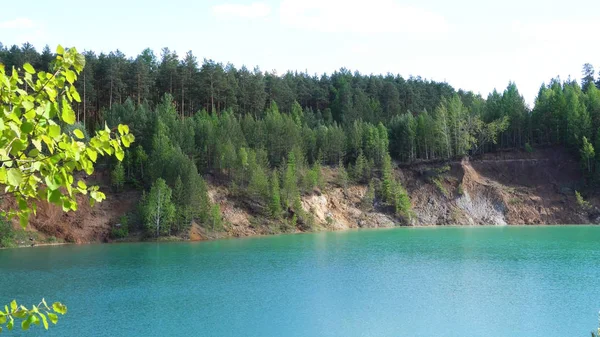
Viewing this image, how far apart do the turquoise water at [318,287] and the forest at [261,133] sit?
14676mm

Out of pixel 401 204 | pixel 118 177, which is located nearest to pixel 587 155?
pixel 401 204

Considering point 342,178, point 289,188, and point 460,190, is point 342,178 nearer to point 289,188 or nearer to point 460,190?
point 289,188

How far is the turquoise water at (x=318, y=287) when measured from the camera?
88.0 feet

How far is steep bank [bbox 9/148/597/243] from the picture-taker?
7644 cm

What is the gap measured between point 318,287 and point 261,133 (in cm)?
5526

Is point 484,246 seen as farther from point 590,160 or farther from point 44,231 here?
point 44,231

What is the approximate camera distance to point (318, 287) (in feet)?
119

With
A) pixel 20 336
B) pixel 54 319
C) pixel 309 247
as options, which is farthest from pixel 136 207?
pixel 54 319

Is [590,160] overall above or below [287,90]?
below

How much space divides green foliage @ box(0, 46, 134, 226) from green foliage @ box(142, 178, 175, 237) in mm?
63995

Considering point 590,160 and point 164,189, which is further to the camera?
point 590,160

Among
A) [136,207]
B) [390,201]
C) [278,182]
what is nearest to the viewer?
[136,207]

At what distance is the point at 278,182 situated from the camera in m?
79.1

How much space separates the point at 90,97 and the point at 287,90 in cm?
4508
